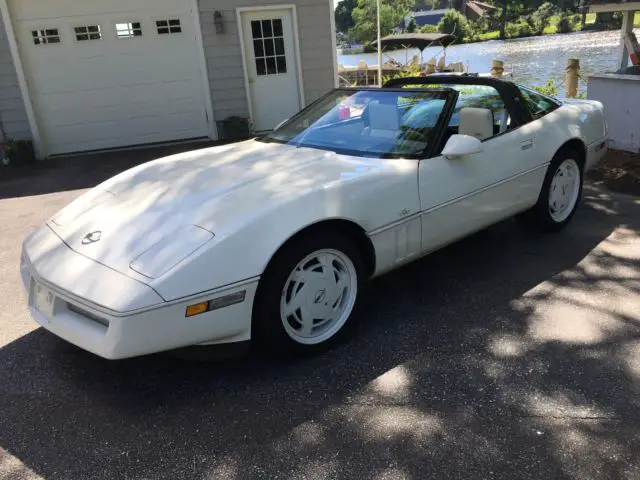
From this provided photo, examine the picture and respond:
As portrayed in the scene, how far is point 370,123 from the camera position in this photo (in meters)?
3.90

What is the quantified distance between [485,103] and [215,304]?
9.16 feet

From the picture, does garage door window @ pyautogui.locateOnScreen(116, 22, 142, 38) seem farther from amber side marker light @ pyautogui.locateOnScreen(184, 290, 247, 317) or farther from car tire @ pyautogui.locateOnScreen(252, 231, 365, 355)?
amber side marker light @ pyautogui.locateOnScreen(184, 290, 247, 317)

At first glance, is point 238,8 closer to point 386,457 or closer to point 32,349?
point 32,349

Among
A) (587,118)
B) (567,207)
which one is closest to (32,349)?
(567,207)

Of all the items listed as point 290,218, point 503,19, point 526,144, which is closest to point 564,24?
point 503,19

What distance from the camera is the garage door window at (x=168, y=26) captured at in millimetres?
9773

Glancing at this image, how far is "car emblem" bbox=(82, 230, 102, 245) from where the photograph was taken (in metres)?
2.80

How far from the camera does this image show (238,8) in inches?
385

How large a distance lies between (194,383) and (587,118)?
156 inches

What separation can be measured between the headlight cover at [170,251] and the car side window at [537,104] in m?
2.97

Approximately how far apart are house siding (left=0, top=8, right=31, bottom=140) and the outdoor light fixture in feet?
11.3

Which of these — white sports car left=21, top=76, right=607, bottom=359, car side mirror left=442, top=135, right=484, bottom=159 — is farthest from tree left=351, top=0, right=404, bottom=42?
car side mirror left=442, top=135, right=484, bottom=159

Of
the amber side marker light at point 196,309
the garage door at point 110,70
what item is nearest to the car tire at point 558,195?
the amber side marker light at point 196,309

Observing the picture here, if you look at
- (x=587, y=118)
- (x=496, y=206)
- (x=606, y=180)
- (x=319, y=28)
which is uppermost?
(x=319, y=28)
